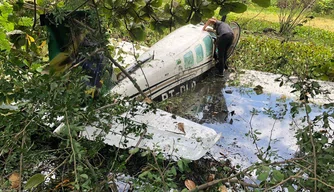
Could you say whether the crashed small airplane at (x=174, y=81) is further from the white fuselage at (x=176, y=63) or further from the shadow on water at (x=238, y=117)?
the shadow on water at (x=238, y=117)

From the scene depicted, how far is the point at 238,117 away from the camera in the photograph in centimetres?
439

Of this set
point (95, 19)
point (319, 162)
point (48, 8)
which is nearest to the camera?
point (319, 162)

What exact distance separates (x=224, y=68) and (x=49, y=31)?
15.3 ft

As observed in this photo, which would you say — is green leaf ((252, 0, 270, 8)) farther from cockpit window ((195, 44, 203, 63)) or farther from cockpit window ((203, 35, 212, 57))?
cockpit window ((203, 35, 212, 57))

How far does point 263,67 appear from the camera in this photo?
660 cm

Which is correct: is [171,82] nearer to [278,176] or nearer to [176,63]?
[176,63]

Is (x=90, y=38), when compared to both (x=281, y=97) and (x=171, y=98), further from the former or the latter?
(x=281, y=97)

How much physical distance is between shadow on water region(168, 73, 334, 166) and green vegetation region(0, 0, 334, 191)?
1.84 meters

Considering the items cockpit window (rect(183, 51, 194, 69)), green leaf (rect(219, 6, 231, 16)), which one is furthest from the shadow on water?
green leaf (rect(219, 6, 231, 16))

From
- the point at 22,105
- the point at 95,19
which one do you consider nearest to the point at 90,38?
the point at 95,19

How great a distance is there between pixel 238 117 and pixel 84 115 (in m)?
3.40

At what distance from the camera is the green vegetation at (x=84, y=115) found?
1.07 metres

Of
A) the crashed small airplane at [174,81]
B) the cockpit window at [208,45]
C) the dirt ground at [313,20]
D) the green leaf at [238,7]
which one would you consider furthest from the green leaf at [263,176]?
the dirt ground at [313,20]

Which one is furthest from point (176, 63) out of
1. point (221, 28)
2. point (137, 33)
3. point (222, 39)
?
point (137, 33)
